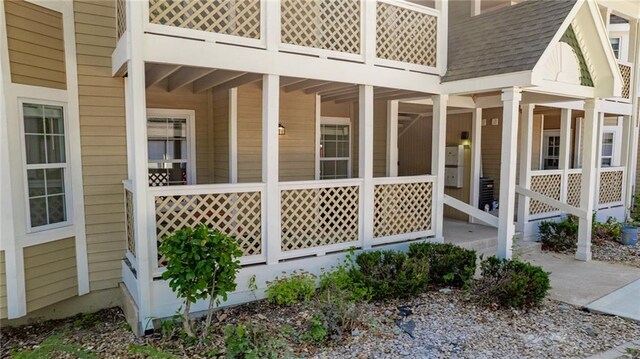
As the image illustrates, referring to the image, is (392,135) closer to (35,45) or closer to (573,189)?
(573,189)

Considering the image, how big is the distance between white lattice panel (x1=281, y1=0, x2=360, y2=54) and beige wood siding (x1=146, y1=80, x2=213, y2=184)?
241cm

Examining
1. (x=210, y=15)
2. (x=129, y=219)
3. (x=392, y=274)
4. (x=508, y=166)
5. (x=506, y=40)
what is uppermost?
(x=506, y=40)

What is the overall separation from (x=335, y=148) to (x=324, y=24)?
3.59 metres

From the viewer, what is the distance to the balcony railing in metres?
4.82

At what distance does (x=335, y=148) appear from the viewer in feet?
29.8

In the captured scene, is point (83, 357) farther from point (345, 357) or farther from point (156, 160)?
point (156, 160)

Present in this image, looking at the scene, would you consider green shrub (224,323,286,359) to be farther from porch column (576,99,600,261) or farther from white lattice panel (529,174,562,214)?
white lattice panel (529,174,562,214)

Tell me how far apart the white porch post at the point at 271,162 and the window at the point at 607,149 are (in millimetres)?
11935

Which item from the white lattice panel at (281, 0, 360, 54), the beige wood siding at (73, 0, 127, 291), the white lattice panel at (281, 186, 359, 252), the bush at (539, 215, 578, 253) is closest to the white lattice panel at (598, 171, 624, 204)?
the bush at (539, 215, 578, 253)

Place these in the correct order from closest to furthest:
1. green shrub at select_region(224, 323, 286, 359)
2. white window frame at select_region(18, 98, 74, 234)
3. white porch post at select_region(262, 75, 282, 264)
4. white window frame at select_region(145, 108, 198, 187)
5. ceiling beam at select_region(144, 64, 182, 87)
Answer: green shrub at select_region(224, 323, 286, 359)
white window frame at select_region(18, 98, 74, 234)
ceiling beam at select_region(144, 64, 182, 87)
white porch post at select_region(262, 75, 282, 264)
white window frame at select_region(145, 108, 198, 187)

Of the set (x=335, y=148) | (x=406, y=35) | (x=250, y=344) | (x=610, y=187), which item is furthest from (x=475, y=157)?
(x=250, y=344)

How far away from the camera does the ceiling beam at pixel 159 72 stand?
202 inches

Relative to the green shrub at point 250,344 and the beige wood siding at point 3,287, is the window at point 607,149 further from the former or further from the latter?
the beige wood siding at point 3,287

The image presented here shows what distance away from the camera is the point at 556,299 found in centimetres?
581
